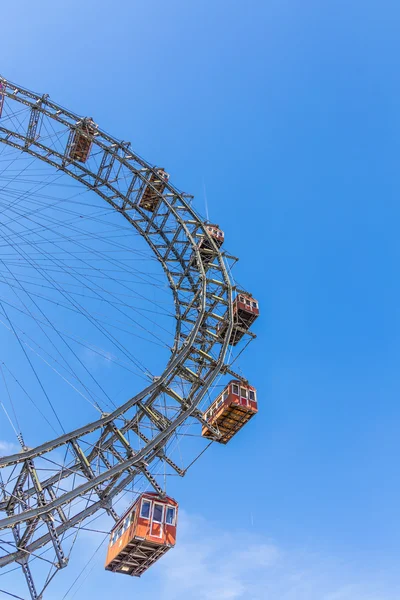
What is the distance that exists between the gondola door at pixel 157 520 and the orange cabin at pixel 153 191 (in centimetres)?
1703

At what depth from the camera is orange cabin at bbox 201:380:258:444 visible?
27.1m

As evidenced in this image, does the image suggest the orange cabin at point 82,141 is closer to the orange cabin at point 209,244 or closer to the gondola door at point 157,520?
the orange cabin at point 209,244

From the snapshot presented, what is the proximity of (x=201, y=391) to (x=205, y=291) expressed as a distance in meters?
5.69

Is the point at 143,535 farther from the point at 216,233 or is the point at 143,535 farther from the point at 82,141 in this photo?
the point at 82,141

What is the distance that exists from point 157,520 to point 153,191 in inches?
726

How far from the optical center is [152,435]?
1007 inches

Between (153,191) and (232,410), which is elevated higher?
(153,191)

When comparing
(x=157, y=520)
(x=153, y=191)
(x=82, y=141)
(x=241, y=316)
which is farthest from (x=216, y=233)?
(x=157, y=520)

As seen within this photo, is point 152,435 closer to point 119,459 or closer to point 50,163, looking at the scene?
point 119,459

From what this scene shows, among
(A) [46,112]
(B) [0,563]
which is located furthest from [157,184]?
(B) [0,563]

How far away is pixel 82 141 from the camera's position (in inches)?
1177

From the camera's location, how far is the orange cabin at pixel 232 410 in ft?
89.0

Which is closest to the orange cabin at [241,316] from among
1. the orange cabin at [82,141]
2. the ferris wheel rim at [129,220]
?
the ferris wheel rim at [129,220]

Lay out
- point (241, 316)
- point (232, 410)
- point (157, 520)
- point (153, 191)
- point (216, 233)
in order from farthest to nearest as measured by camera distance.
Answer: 1. point (216, 233)
2. point (153, 191)
3. point (241, 316)
4. point (232, 410)
5. point (157, 520)
